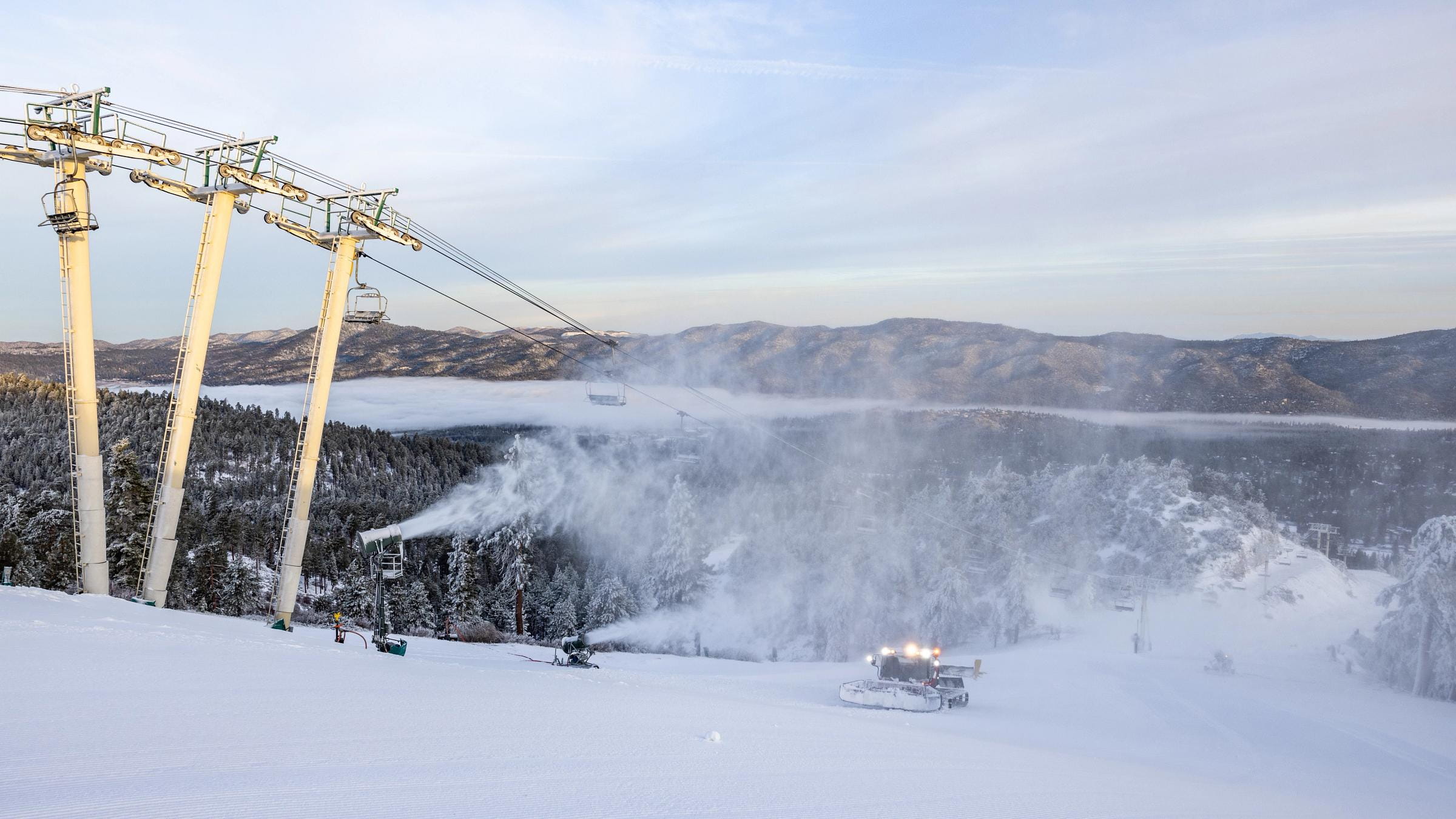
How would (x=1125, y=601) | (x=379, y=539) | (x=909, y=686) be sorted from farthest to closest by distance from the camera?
1. (x=1125, y=601)
2. (x=909, y=686)
3. (x=379, y=539)

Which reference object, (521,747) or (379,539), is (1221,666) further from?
(521,747)

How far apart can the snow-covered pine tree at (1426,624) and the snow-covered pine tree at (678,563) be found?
61780 mm

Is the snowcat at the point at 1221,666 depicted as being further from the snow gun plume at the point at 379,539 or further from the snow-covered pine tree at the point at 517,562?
the snow-covered pine tree at the point at 517,562

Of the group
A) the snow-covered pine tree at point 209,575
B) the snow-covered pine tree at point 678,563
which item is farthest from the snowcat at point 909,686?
the snow-covered pine tree at point 678,563

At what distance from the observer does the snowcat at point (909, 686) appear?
2472 cm

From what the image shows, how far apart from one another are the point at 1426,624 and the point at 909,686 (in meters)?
31.3

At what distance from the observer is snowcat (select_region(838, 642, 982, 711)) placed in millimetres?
24719

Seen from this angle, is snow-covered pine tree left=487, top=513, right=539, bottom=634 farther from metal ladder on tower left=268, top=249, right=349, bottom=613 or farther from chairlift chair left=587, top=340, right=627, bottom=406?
metal ladder on tower left=268, top=249, right=349, bottom=613

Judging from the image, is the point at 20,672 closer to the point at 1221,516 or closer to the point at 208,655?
the point at 208,655

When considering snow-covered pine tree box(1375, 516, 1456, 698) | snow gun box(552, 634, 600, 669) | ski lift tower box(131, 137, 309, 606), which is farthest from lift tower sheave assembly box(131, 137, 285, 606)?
snow-covered pine tree box(1375, 516, 1456, 698)

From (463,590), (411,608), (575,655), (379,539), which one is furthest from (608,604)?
(379,539)

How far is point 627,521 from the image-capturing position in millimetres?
109562

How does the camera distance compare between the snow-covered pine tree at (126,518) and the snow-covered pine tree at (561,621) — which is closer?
the snow-covered pine tree at (126,518)

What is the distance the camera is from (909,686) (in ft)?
84.9
